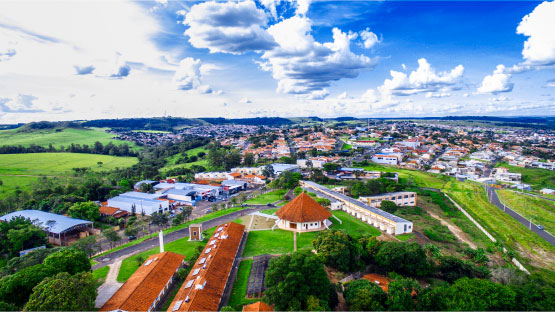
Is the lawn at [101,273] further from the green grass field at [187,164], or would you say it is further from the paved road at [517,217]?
the green grass field at [187,164]

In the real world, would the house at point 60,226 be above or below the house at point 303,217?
below

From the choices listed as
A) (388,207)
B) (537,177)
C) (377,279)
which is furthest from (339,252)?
(537,177)

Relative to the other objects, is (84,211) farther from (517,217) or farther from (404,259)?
(517,217)

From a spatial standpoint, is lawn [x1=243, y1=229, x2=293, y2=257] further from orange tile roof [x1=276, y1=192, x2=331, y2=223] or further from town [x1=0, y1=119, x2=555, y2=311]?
orange tile roof [x1=276, y1=192, x2=331, y2=223]

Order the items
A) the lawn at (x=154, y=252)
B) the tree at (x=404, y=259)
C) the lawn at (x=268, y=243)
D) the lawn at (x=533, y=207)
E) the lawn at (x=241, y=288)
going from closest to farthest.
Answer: the lawn at (x=241, y=288) → the tree at (x=404, y=259) → the lawn at (x=154, y=252) → the lawn at (x=268, y=243) → the lawn at (x=533, y=207)

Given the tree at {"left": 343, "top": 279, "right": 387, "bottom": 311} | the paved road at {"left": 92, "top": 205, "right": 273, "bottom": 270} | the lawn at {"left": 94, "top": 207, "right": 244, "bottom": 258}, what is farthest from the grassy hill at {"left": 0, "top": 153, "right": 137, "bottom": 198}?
the tree at {"left": 343, "top": 279, "right": 387, "bottom": 311}

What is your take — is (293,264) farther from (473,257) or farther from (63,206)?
(63,206)

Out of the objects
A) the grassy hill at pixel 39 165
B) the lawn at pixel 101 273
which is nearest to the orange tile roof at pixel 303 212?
the lawn at pixel 101 273
